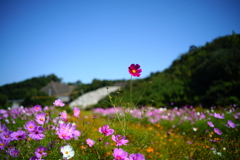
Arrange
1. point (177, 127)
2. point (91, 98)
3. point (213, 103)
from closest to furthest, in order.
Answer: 1. point (177, 127)
2. point (213, 103)
3. point (91, 98)

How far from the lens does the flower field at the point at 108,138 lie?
1.12m

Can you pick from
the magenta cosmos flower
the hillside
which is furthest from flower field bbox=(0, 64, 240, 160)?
the hillside

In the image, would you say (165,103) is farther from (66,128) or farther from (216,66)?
(66,128)

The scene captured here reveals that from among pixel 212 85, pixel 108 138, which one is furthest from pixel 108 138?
pixel 212 85

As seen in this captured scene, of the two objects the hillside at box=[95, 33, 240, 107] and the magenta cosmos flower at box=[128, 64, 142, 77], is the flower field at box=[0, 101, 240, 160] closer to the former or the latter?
the magenta cosmos flower at box=[128, 64, 142, 77]

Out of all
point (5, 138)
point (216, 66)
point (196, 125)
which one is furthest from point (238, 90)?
point (5, 138)

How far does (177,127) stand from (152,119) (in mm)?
945

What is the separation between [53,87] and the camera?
23.3 m

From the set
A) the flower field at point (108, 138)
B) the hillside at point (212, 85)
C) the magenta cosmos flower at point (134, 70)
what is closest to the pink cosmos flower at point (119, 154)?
the flower field at point (108, 138)

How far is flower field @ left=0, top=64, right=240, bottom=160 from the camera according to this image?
1.12 m

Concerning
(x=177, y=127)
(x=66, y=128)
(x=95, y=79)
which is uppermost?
(x=95, y=79)

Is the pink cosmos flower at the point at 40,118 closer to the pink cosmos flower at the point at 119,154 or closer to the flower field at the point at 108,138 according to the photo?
the flower field at the point at 108,138

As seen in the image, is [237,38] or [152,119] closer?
[152,119]

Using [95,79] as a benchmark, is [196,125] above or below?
below
